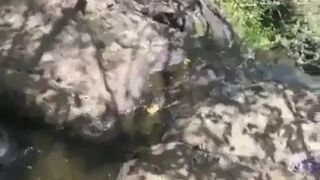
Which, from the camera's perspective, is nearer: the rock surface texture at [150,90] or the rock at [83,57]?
the rock surface texture at [150,90]

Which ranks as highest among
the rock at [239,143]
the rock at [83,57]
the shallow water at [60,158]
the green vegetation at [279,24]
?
the rock at [83,57]

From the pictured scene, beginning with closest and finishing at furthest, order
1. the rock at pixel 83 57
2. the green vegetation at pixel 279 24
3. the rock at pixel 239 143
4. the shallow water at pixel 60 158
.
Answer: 1. the rock at pixel 239 143
2. the shallow water at pixel 60 158
3. the rock at pixel 83 57
4. the green vegetation at pixel 279 24

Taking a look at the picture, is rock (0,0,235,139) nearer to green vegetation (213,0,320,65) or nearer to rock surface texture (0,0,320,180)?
rock surface texture (0,0,320,180)

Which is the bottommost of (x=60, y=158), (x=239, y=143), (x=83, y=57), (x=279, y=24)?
(x=279, y=24)

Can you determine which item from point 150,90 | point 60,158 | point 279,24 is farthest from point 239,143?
point 279,24

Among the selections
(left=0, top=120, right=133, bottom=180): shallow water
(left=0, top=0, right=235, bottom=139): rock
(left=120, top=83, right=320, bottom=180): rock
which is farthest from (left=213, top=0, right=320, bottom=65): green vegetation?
(left=0, top=120, right=133, bottom=180): shallow water

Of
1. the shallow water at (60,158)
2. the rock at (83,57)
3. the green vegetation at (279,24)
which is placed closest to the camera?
the shallow water at (60,158)

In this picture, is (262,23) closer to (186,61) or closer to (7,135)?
(186,61)

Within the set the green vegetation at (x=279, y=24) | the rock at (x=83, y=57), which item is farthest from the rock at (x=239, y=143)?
the green vegetation at (x=279, y=24)

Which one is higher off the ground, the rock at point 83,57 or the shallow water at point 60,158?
the rock at point 83,57

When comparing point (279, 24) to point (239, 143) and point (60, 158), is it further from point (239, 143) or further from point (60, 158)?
point (60, 158)

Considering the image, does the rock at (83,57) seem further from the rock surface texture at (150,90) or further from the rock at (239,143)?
the rock at (239,143)

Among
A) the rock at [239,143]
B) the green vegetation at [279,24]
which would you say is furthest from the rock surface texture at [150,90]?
the green vegetation at [279,24]

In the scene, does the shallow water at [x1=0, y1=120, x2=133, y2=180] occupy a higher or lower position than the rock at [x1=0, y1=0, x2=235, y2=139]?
lower
